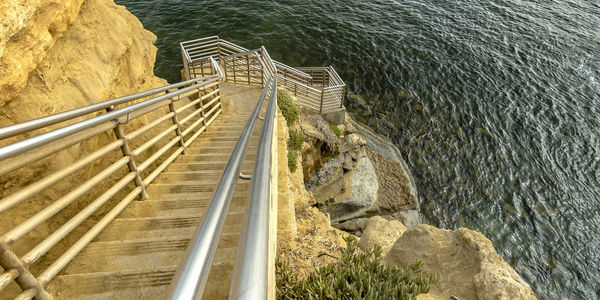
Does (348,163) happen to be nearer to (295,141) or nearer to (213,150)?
(295,141)

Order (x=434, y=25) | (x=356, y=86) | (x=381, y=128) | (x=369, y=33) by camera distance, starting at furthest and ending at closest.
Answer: (x=434, y=25), (x=369, y=33), (x=356, y=86), (x=381, y=128)

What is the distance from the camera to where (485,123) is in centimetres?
1667

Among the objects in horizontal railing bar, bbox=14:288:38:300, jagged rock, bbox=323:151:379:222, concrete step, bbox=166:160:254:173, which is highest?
horizontal railing bar, bbox=14:288:38:300

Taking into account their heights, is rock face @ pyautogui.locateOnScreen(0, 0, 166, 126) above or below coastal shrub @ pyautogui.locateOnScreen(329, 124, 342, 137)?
above

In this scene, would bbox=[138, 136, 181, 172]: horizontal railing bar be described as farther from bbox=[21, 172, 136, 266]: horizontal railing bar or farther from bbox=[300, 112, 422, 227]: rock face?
bbox=[300, 112, 422, 227]: rock face

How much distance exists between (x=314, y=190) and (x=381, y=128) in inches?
272

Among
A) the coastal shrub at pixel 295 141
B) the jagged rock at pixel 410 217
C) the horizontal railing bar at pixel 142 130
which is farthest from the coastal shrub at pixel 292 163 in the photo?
the jagged rock at pixel 410 217

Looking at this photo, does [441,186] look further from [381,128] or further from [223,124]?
[223,124]

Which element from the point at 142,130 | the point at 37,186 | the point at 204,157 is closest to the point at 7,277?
the point at 37,186

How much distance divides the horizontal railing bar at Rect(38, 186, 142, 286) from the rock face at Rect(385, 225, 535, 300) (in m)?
3.86

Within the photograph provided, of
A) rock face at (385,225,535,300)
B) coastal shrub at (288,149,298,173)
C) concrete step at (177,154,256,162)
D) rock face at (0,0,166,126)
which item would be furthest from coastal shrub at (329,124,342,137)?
rock face at (0,0,166,126)

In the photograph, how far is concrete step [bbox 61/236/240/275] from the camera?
7.62ft

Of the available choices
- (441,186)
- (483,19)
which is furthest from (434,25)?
(441,186)

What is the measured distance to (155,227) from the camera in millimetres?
2844
